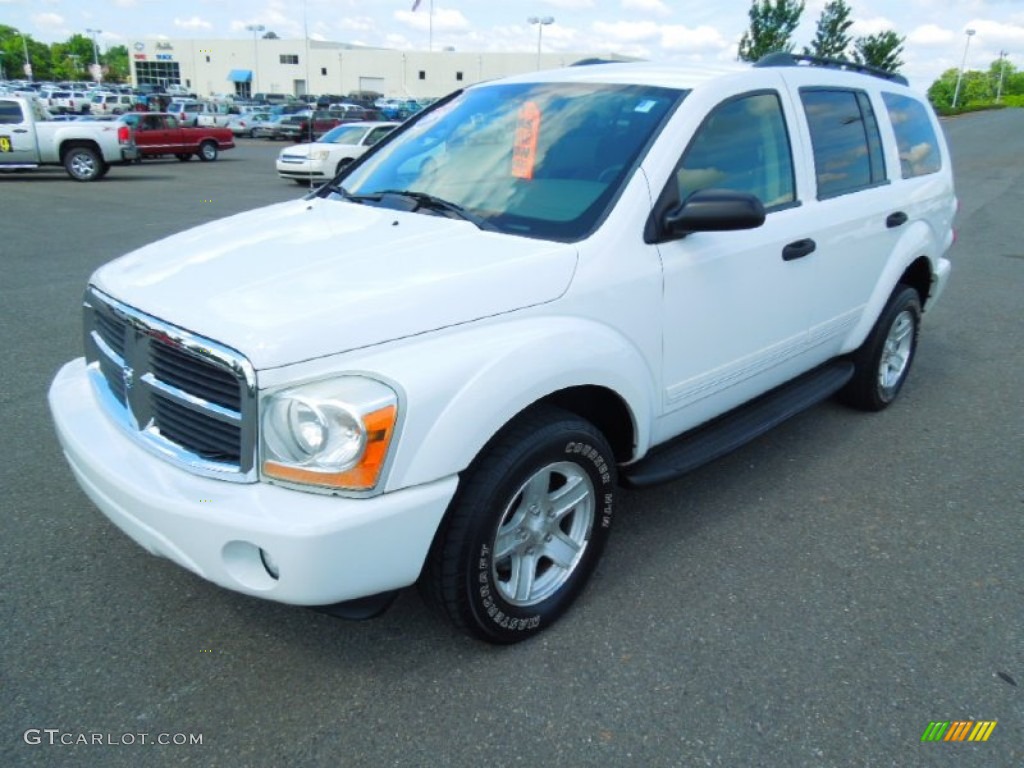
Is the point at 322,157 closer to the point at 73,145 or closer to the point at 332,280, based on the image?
the point at 73,145

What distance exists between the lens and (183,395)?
224 cm

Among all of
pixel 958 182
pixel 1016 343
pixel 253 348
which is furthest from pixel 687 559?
pixel 958 182

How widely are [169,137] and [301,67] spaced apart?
3073 inches

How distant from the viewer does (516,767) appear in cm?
216

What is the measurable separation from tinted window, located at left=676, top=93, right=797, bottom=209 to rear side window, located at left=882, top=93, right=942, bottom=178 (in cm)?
143

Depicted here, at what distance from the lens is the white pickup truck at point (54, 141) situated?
54.5 ft

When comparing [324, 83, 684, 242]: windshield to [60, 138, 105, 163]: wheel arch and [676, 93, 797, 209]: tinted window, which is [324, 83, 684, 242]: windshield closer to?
[676, 93, 797, 209]: tinted window

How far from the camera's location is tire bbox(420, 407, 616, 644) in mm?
2330

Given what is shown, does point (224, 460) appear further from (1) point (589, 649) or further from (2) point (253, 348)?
(1) point (589, 649)

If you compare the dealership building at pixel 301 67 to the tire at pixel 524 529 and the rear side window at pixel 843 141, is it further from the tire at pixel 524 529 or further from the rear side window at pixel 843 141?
the tire at pixel 524 529

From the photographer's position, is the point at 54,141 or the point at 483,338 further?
the point at 54,141

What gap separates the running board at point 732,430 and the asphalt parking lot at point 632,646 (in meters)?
0.41

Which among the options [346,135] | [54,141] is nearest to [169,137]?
[54,141]

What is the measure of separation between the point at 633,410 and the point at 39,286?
22.6 feet
